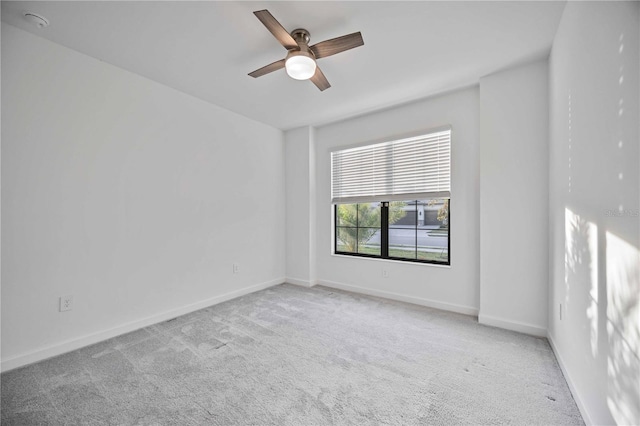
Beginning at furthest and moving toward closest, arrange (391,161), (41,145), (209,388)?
1. (391,161)
2. (41,145)
3. (209,388)

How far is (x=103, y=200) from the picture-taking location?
2.57m

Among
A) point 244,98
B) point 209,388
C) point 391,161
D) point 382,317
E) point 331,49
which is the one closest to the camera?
point 209,388

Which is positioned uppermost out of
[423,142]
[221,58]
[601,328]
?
[221,58]

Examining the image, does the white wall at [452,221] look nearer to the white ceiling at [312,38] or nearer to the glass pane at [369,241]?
the glass pane at [369,241]

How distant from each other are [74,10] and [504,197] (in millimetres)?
3976

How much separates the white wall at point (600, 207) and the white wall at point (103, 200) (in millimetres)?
3554

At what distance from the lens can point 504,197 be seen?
2.77 metres

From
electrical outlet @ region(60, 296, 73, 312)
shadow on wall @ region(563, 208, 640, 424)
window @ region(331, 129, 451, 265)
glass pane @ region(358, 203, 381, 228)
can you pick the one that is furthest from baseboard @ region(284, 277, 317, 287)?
shadow on wall @ region(563, 208, 640, 424)

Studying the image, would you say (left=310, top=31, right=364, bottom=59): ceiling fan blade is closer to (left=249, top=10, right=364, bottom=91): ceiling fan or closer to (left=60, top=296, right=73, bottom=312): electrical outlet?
(left=249, top=10, right=364, bottom=91): ceiling fan

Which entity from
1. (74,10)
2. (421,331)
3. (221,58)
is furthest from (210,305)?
(74,10)

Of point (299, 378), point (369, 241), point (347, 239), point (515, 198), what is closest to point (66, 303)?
point (299, 378)

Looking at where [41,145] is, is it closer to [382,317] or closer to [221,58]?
[221,58]

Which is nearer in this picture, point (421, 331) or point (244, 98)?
point (421, 331)

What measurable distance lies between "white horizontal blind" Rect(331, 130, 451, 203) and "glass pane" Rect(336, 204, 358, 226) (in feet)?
0.57
